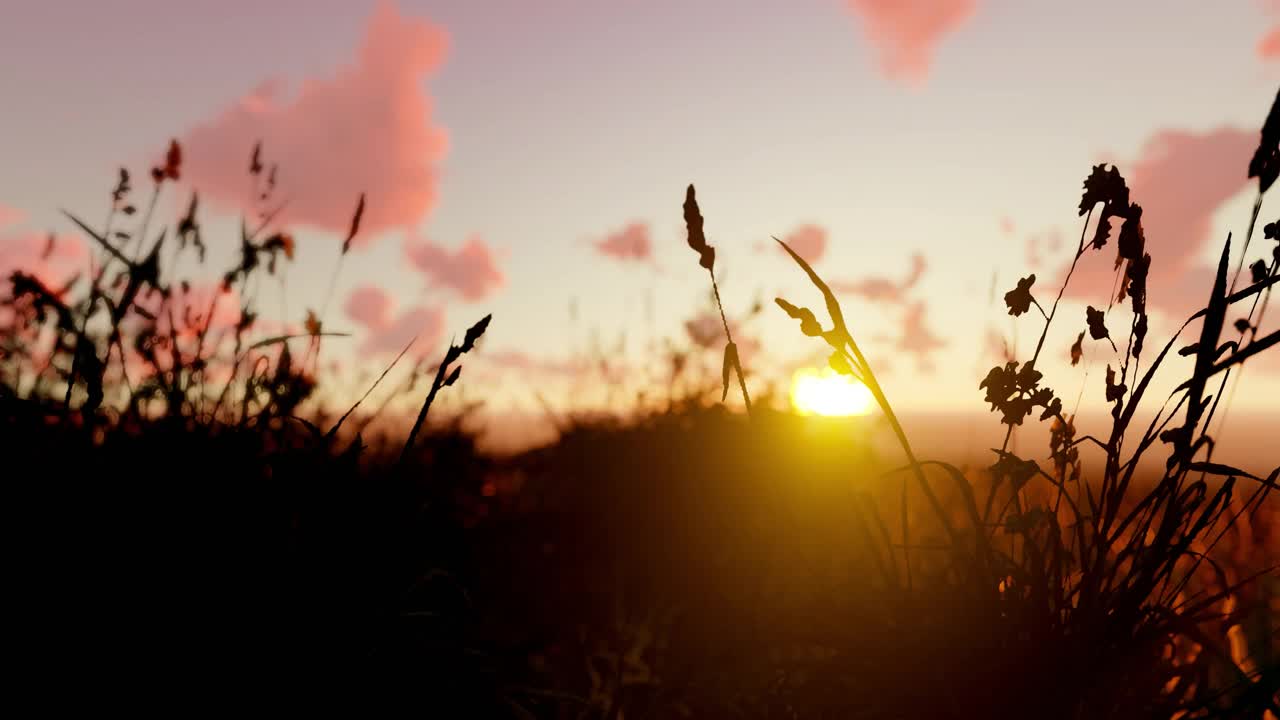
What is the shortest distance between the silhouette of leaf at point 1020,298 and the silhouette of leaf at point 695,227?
1.81 feet

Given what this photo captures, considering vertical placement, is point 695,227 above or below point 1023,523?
above

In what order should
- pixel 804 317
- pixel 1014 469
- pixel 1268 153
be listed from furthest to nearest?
1. pixel 1014 469
2. pixel 804 317
3. pixel 1268 153

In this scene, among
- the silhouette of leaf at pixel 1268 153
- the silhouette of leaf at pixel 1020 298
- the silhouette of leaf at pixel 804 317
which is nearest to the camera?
the silhouette of leaf at pixel 1268 153

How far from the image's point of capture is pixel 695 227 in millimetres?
1556

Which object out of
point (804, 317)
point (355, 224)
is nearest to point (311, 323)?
point (355, 224)

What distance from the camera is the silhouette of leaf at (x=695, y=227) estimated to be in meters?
1.55

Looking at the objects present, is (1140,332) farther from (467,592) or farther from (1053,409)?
(467,592)

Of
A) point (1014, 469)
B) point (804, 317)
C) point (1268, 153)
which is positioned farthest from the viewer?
point (1014, 469)

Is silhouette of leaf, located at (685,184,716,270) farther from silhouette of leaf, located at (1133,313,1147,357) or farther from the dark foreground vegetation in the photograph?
silhouette of leaf, located at (1133,313,1147,357)

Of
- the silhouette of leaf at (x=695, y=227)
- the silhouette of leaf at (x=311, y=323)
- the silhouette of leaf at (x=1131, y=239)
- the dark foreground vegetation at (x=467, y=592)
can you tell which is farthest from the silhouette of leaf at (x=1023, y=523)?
the silhouette of leaf at (x=311, y=323)

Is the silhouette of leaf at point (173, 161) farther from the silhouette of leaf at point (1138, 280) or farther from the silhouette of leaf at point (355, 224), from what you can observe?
the silhouette of leaf at point (1138, 280)

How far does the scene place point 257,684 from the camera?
1.60 metres

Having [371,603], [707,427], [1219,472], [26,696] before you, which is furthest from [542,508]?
[1219,472]

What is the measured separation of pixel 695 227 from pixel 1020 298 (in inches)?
23.9
